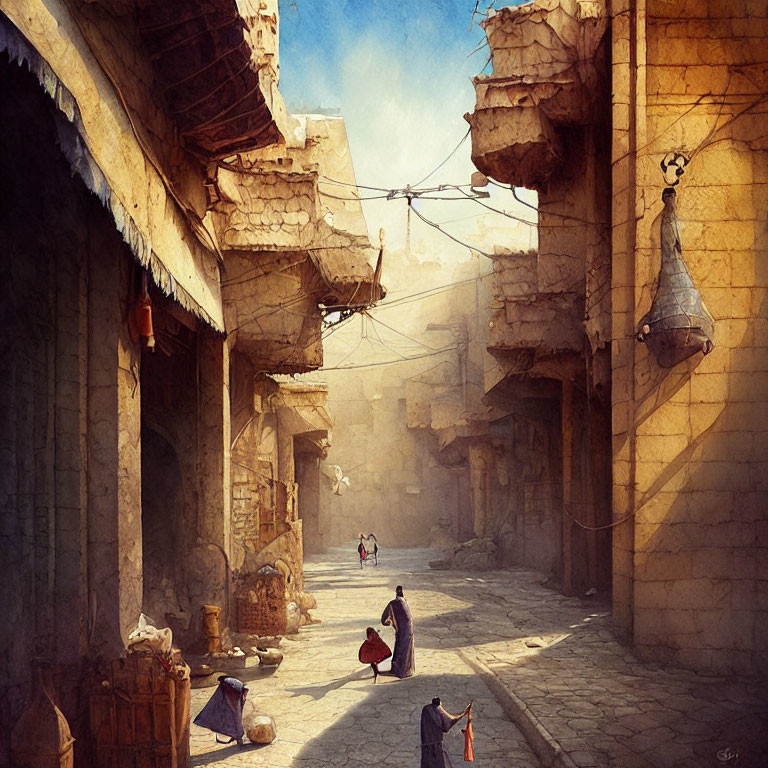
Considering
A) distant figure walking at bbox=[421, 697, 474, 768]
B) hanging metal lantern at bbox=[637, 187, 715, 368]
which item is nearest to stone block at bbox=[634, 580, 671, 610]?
hanging metal lantern at bbox=[637, 187, 715, 368]

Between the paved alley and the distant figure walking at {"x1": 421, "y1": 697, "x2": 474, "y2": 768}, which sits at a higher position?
the distant figure walking at {"x1": 421, "y1": 697, "x2": 474, "y2": 768}

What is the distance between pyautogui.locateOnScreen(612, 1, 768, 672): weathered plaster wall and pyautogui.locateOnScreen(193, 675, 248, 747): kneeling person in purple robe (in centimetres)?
516

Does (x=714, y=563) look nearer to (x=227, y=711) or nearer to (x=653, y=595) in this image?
(x=653, y=595)

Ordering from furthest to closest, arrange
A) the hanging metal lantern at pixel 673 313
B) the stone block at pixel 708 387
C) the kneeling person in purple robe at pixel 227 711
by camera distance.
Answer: the stone block at pixel 708 387 < the hanging metal lantern at pixel 673 313 < the kneeling person in purple robe at pixel 227 711

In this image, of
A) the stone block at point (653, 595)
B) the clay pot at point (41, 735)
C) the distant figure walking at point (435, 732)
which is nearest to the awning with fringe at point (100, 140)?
the clay pot at point (41, 735)

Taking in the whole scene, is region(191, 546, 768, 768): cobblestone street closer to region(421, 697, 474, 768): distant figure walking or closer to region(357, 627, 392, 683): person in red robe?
region(357, 627, 392, 683): person in red robe

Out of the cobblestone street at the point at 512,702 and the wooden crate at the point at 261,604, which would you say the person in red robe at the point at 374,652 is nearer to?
the cobblestone street at the point at 512,702

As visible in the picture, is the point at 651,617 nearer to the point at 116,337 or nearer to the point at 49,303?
the point at 116,337

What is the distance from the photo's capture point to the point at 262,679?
1042cm

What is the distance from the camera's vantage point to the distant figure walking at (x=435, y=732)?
6.45 meters

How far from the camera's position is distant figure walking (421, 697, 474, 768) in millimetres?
6445

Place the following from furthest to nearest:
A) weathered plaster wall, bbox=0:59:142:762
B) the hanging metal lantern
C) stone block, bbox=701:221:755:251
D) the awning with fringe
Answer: stone block, bbox=701:221:755:251 < the hanging metal lantern < weathered plaster wall, bbox=0:59:142:762 < the awning with fringe

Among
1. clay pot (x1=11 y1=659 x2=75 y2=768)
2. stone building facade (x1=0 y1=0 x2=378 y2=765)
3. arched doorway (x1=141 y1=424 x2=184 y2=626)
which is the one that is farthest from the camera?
arched doorway (x1=141 y1=424 x2=184 y2=626)

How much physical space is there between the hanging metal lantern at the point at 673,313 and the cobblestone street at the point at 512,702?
155 inches
